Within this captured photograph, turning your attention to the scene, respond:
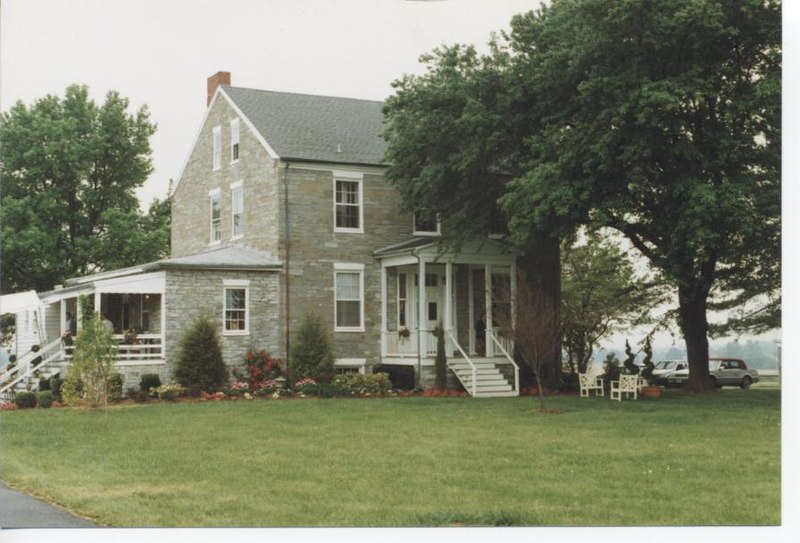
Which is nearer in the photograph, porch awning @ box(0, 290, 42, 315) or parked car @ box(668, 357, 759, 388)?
porch awning @ box(0, 290, 42, 315)

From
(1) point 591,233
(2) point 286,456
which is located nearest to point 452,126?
(1) point 591,233

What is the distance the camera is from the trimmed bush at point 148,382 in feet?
84.3

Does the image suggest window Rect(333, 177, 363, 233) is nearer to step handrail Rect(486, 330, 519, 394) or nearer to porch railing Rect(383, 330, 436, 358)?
porch railing Rect(383, 330, 436, 358)

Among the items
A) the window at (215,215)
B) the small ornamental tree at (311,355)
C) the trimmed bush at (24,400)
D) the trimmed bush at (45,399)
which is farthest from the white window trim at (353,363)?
the trimmed bush at (24,400)

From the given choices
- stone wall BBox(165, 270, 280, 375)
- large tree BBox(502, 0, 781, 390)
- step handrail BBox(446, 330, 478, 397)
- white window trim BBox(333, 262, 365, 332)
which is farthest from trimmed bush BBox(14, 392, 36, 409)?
large tree BBox(502, 0, 781, 390)

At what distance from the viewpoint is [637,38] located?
22.0m

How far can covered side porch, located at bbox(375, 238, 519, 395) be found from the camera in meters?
28.2

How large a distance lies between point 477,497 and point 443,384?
1525cm

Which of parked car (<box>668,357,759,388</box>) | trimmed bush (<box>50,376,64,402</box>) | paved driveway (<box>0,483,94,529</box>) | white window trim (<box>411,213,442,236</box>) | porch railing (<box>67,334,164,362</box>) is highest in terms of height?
white window trim (<box>411,213,442,236</box>)

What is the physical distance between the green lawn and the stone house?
5.28 m

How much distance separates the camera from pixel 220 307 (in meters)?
27.7

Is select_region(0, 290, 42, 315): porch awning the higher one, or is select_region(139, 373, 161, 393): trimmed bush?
select_region(0, 290, 42, 315): porch awning

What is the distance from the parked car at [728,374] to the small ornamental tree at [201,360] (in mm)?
18726

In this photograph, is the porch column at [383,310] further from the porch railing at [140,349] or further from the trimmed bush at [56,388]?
the trimmed bush at [56,388]
